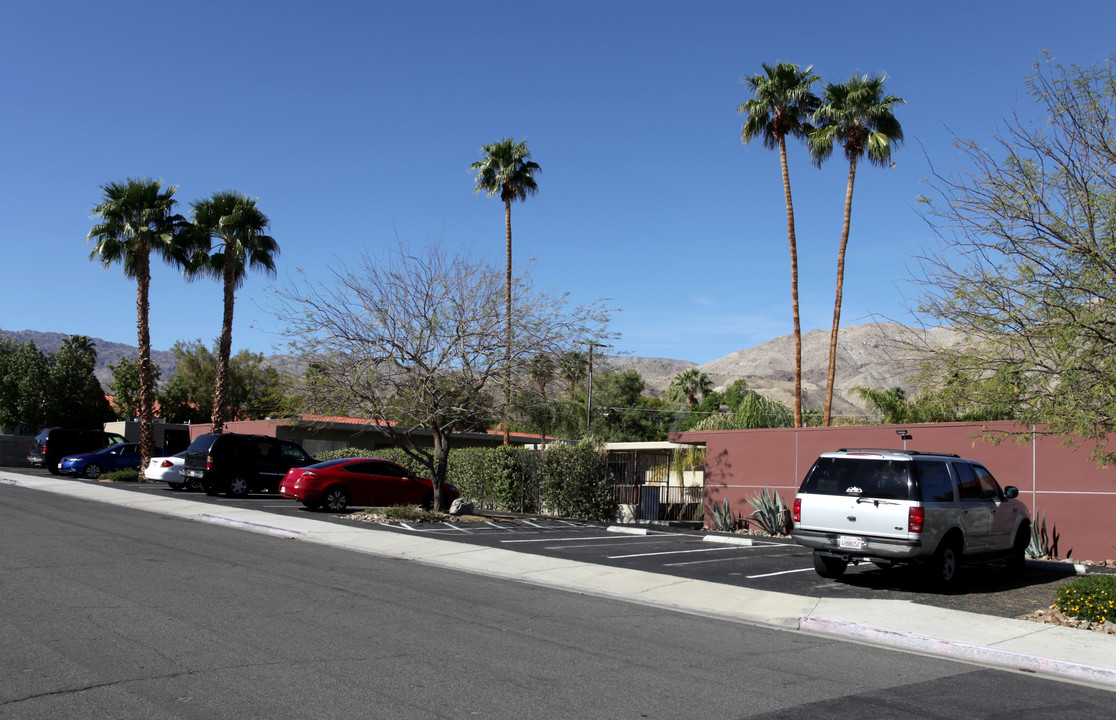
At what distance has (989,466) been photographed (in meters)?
17.8

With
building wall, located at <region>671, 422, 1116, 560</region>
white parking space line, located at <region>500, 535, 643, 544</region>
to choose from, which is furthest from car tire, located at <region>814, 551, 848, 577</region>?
white parking space line, located at <region>500, 535, 643, 544</region>

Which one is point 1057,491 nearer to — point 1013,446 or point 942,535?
point 1013,446

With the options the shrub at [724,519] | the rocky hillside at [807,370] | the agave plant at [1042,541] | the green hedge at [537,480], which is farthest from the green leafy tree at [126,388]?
the agave plant at [1042,541]

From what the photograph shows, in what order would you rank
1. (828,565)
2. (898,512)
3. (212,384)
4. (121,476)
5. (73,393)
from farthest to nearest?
(212,384) < (73,393) < (121,476) < (828,565) < (898,512)

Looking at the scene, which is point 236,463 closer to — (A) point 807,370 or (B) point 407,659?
(B) point 407,659

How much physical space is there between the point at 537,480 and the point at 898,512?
606 inches

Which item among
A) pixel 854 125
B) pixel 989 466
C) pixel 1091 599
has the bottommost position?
pixel 1091 599

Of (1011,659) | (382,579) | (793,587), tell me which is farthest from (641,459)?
(1011,659)

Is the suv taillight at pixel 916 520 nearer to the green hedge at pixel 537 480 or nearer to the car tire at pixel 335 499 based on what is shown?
the green hedge at pixel 537 480

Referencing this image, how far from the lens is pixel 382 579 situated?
12055mm

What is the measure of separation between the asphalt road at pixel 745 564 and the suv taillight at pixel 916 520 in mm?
983

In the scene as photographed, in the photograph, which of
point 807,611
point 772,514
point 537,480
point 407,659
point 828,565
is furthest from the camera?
point 537,480

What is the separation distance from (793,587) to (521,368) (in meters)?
10.9

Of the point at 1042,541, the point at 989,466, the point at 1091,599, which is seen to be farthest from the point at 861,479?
the point at 989,466
